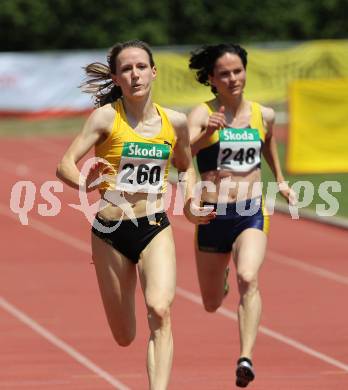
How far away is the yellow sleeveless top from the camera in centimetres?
841

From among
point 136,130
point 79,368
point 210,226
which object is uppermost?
point 136,130

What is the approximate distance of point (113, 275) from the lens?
28.4 ft

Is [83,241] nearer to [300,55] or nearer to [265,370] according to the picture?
[265,370]

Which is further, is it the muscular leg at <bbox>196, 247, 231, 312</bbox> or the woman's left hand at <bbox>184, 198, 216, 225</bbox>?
the muscular leg at <bbox>196, 247, 231, 312</bbox>

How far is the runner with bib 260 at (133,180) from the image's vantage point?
8352 mm

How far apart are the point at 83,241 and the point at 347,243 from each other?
11.1 feet

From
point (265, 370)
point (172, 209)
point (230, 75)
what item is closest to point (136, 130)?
point (230, 75)

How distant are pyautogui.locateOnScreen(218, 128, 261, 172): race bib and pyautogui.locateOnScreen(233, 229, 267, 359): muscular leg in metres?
0.54

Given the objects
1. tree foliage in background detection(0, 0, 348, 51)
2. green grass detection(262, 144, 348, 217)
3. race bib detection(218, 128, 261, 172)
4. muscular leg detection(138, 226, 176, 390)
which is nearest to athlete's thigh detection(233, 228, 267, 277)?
race bib detection(218, 128, 261, 172)

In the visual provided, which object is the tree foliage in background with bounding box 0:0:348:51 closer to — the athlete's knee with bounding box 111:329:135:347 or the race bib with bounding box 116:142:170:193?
the athlete's knee with bounding box 111:329:135:347

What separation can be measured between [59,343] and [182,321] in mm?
1461

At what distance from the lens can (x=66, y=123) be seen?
128 feet

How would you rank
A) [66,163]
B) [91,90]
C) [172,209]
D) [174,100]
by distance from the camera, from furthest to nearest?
[174,100] < [172,209] < [91,90] < [66,163]

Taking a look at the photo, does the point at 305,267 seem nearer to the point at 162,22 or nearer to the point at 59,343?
the point at 59,343
